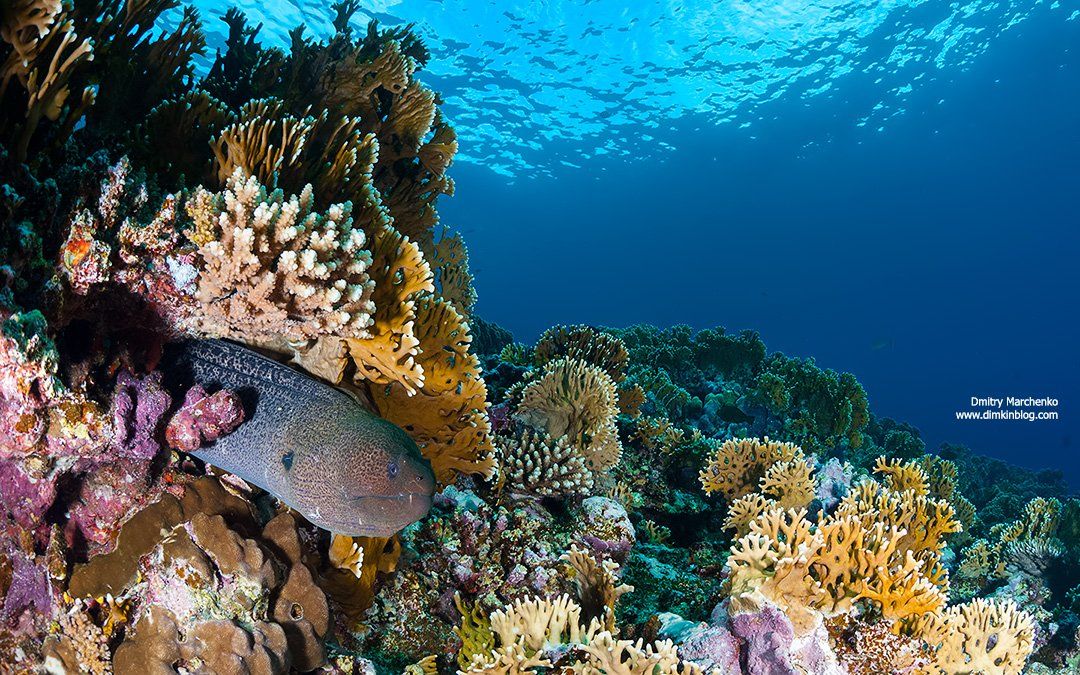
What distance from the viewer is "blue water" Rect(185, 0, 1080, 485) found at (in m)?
37.5

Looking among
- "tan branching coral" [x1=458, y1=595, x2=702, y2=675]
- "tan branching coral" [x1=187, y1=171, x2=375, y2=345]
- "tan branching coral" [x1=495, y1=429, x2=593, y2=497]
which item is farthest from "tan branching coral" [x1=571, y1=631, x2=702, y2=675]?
"tan branching coral" [x1=495, y1=429, x2=593, y2=497]

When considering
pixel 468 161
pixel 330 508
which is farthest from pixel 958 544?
pixel 468 161

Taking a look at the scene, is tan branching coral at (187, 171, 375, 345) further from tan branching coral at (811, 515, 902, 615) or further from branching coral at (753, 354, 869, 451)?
branching coral at (753, 354, 869, 451)

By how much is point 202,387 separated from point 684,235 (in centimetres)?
12075

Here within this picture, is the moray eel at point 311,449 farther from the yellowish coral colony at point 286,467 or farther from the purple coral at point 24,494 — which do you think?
the purple coral at point 24,494

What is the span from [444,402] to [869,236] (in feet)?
401

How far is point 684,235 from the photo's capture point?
11556 cm

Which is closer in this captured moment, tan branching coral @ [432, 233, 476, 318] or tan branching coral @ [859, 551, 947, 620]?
tan branching coral @ [859, 551, 947, 620]

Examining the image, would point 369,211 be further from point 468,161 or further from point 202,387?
point 468,161

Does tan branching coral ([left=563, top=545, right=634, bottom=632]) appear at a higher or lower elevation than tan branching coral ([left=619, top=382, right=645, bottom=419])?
lower

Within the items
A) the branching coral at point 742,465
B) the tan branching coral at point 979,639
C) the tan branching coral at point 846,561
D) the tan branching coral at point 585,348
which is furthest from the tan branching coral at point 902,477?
the tan branching coral at point 585,348

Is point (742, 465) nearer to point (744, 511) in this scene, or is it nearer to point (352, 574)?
point (744, 511)

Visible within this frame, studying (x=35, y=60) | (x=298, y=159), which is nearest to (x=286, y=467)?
(x=298, y=159)

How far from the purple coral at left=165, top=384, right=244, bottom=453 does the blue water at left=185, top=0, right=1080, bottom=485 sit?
31680mm
